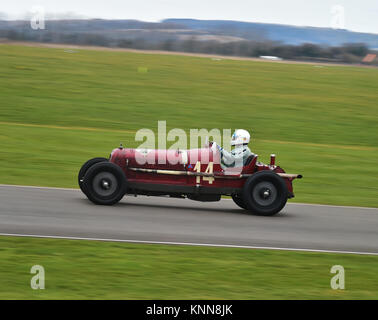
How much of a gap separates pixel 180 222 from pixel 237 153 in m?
1.76

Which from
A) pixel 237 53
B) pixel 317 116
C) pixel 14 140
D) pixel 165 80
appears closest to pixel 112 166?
pixel 14 140

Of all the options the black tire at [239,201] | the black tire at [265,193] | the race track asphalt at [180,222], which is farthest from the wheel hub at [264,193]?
the black tire at [239,201]

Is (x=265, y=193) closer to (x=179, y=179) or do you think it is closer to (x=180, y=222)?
(x=179, y=179)

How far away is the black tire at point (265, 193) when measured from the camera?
10711 millimetres

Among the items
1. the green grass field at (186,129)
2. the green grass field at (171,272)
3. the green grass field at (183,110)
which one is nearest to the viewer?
the green grass field at (171,272)

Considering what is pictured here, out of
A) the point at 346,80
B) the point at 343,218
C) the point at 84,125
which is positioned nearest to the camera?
the point at 343,218

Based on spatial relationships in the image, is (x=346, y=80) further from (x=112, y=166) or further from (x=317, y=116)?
(x=112, y=166)

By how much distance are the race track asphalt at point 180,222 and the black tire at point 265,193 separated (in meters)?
0.18

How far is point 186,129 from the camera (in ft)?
74.2

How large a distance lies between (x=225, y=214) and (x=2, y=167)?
5955 millimetres

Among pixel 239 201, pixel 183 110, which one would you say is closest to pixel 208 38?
pixel 183 110

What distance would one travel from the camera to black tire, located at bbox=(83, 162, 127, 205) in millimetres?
10344

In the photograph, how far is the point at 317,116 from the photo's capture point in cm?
2741

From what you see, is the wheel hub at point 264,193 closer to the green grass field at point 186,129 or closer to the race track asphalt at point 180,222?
the race track asphalt at point 180,222
